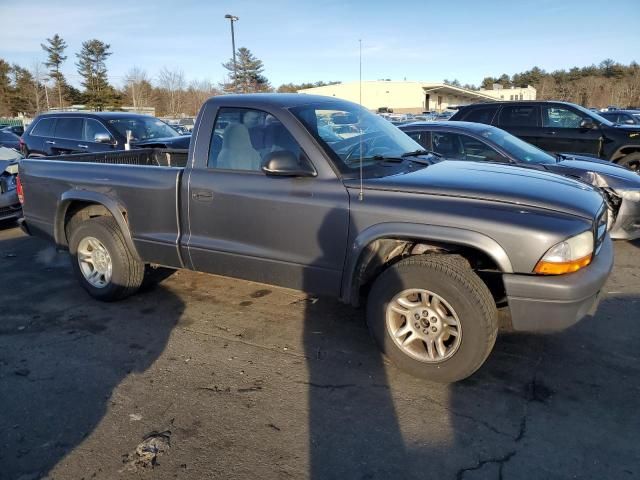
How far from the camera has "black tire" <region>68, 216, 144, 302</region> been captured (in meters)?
4.40

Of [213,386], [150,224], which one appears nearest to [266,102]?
[150,224]

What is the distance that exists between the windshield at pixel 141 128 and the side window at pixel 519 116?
6.87 meters

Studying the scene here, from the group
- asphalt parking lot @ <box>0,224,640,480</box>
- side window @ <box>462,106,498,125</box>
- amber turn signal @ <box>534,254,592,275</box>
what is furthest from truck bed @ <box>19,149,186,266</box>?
side window @ <box>462,106,498,125</box>

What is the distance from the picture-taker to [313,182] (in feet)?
11.1

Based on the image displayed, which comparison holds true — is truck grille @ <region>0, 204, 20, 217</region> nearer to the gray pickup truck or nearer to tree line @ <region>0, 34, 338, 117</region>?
the gray pickup truck

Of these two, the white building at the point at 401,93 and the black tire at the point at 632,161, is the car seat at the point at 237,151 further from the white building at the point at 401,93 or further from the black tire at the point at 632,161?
the white building at the point at 401,93

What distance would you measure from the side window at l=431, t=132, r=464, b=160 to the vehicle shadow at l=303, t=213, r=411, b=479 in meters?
3.33

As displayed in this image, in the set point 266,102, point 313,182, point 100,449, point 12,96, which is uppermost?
point 12,96

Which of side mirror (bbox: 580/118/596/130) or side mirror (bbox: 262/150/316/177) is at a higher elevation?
side mirror (bbox: 580/118/596/130)

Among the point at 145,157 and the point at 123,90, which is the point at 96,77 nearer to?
the point at 123,90

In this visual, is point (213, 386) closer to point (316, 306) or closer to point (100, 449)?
point (100, 449)

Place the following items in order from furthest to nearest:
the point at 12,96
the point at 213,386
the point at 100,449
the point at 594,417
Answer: the point at 12,96 < the point at 213,386 < the point at 594,417 < the point at 100,449

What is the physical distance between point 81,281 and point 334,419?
3.16 metres

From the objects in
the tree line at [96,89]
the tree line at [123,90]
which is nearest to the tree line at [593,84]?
the tree line at [123,90]
